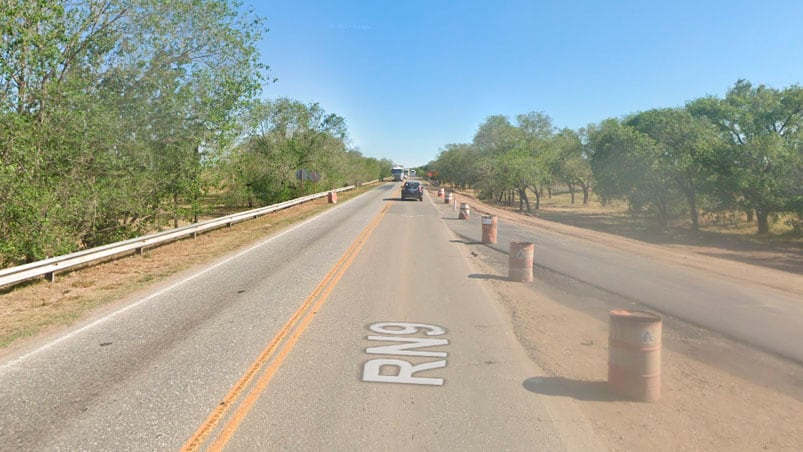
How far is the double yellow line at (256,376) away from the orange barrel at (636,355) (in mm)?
3491

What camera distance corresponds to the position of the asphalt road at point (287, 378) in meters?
3.91

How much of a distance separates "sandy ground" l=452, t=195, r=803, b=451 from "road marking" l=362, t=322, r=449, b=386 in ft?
3.60

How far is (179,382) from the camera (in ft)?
16.1

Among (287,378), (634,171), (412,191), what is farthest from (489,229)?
(412,191)

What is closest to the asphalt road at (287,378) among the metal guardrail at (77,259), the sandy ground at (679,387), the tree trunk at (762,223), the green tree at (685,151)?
the sandy ground at (679,387)

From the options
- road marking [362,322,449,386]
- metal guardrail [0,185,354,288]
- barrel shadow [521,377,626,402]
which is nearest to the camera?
barrel shadow [521,377,626,402]

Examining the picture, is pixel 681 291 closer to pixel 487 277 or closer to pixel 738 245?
pixel 487 277

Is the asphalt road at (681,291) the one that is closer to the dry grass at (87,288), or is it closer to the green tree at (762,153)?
the dry grass at (87,288)

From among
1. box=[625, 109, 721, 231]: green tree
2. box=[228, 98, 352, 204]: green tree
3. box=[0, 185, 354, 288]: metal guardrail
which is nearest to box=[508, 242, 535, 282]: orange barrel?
box=[0, 185, 354, 288]: metal guardrail

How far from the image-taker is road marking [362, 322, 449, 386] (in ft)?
16.9

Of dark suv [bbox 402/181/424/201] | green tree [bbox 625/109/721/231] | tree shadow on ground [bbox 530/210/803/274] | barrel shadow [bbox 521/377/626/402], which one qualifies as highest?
green tree [bbox 625/109/721/231]

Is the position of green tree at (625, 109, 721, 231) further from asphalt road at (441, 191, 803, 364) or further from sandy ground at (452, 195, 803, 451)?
sandy ground at (452, 195, 803, 451)

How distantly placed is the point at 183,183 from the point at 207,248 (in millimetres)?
4014

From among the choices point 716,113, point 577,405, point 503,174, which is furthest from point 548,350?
point 503,174
